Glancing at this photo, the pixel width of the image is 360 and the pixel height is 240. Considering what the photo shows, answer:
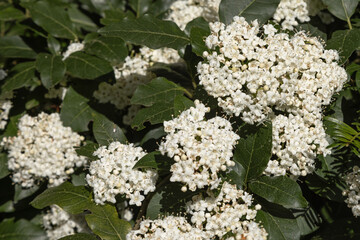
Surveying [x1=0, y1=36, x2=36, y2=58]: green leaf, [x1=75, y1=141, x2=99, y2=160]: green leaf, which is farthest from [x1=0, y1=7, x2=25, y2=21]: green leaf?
[x1=75, y1=141, x2=99, y2=160]: green leaf

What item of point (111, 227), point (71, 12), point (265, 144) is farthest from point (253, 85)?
point (71, 12)

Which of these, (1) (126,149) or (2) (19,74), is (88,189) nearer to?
(1) (126,149)

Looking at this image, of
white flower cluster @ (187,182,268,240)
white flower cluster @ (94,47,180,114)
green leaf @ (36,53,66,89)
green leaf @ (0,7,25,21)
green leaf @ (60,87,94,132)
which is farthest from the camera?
green leaf @ (0,7,25,21)

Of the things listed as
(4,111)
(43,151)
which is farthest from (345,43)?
(4,111)

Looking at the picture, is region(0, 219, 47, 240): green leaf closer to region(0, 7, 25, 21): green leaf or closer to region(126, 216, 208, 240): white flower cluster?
region(126, 216, 208, 240): white flower cluster

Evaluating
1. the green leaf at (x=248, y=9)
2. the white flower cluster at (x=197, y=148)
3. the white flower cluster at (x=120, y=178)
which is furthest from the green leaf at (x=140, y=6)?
the white flower cluster at (x=197, y=148)

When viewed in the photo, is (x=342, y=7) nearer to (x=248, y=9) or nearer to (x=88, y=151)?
(x=248, y=9)
